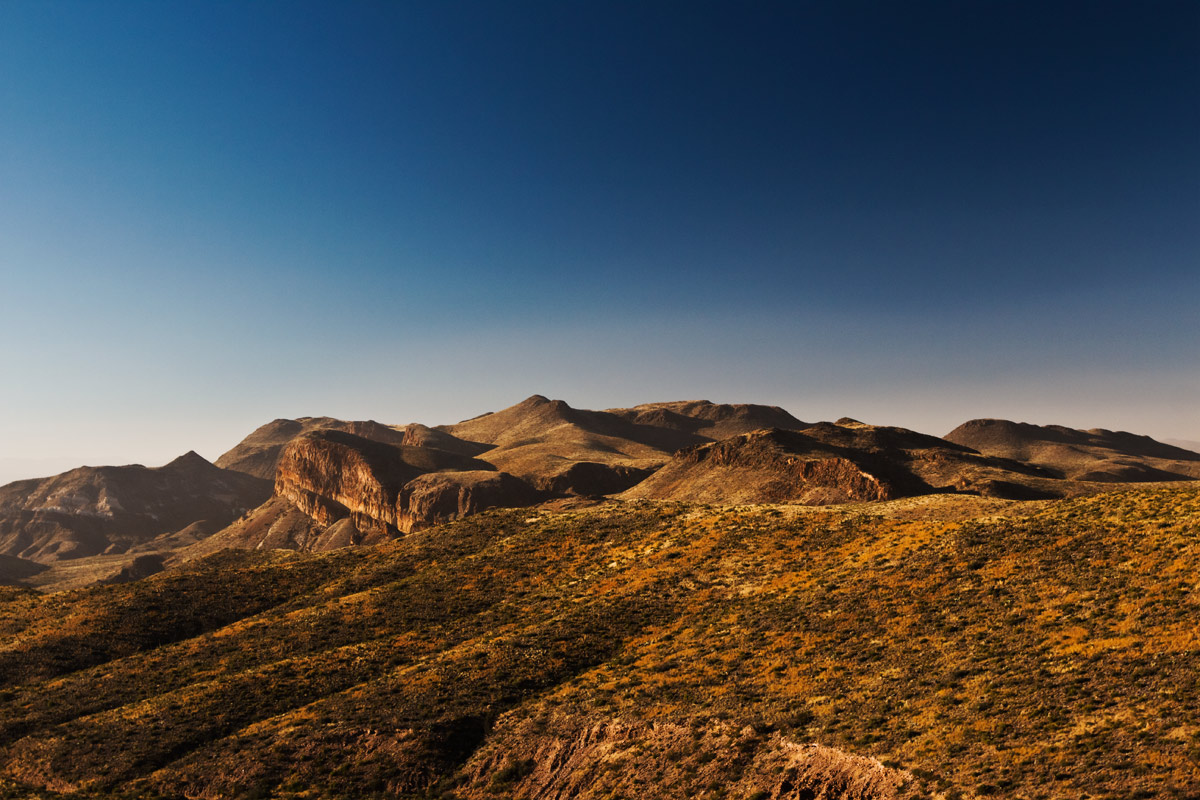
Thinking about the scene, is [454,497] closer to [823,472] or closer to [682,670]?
[823,472]

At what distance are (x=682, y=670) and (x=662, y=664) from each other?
1702mm

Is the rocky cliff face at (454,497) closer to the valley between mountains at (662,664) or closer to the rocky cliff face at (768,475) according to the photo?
the rocky cliff face at (768,475)

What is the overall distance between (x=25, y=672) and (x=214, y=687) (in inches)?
731

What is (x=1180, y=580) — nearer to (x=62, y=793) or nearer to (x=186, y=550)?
(x=62, y=793)

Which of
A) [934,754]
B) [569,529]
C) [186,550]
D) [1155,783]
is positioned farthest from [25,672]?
[186,550]

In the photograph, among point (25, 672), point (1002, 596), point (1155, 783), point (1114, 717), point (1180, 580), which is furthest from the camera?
point (25, 672)

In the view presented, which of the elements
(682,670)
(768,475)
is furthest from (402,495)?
(682,670)

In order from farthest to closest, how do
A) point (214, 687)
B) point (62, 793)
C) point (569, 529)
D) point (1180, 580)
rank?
point (569, 529) < point (214, 687) < point (62, 793) < point (1180, 580)

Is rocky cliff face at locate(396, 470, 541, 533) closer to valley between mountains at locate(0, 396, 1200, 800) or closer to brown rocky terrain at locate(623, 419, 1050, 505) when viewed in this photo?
brown rocky terrain at locate(623, 419, 1050, 505)

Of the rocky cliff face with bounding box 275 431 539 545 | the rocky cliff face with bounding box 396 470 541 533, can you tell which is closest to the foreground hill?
the rocky cliff face with bounding box 396 470 541 533

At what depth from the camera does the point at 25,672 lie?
4462 cm

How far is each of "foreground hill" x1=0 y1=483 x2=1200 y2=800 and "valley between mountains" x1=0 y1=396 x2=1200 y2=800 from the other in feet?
0.50

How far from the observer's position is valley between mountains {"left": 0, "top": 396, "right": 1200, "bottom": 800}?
69.8 feet

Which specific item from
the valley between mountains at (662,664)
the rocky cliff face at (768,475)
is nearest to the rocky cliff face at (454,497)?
the rocky cliff face at (768,475)
